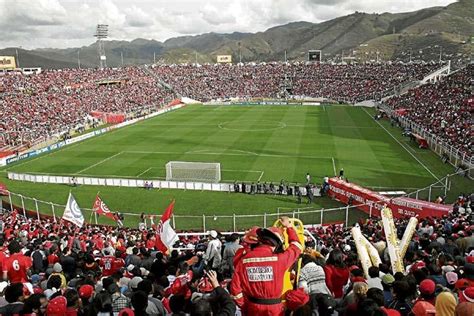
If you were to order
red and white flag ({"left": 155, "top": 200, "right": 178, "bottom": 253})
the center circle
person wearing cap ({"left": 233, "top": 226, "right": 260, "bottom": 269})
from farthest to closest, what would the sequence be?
the center circle < red and white flag ({"left": 155, "top": 200, "right": 178, "bottom": 253}) < person wearing cap ({"left": 233, "top": 226, "right": 260, "bottom": 269})

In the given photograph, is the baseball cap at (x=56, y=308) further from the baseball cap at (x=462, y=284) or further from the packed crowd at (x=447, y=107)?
the packed crowd at (x=447, y=107)

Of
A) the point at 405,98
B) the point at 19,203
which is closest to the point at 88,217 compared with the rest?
the point at 19,203

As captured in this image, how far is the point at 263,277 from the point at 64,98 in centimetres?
6555

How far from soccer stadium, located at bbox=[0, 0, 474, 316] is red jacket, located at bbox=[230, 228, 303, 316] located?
0.02m

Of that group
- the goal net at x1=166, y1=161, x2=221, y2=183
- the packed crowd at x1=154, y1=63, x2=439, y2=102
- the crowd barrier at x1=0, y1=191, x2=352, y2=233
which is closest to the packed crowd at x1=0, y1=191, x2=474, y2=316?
the crowd barrier at x1=0, y1=191, x2=352, y2=233

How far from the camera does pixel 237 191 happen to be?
1117 inches

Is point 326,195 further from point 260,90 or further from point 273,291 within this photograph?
point 260,90

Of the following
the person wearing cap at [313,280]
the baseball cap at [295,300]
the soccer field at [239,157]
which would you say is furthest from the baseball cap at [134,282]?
the soccer field at [239,157]

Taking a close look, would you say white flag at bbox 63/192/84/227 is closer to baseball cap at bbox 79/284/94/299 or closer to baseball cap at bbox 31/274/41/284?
baseball cap at bbox 31/274/41/284

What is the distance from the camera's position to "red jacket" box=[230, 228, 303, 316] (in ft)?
16.5

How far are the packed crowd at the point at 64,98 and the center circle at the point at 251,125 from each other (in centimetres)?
1883

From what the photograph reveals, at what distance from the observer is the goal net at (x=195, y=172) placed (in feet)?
98.9

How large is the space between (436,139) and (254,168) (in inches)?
648

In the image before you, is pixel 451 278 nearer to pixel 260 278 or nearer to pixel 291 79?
pixel 260 278
